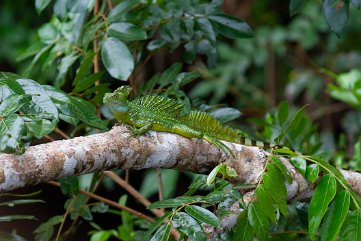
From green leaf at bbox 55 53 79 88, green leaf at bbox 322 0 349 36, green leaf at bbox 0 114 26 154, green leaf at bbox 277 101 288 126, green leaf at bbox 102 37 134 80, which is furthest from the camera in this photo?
green leaf at bbox 277 101 288 126

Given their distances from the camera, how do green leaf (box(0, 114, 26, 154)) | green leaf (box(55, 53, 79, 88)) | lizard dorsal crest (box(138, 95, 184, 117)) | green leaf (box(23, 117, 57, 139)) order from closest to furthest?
1. green leaf (box(0, 114, 26, 154))
2. green leaf (box(23, 117, 57, 139))
3. lizard dorsal crest (box(138, 95, 184, 117))
4. green leaf (box(55, 53, 79, 88))

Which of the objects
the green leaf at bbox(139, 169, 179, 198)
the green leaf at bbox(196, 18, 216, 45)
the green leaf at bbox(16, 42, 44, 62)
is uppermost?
the green leaf at bbox(196, 18, 216, 45)

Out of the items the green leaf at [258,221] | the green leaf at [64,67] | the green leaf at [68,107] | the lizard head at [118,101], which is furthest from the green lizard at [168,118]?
the green leaf at [64,67]

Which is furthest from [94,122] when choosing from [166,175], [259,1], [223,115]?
[259,1]

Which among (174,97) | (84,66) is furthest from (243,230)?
(84,66)

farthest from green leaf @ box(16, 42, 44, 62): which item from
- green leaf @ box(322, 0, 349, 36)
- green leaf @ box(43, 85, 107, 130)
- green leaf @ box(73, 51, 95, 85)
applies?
green leaf @ box(322, 0, 349, 36)

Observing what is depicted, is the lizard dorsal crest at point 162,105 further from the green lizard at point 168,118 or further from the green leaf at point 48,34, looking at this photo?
the green leaf at point 48,34

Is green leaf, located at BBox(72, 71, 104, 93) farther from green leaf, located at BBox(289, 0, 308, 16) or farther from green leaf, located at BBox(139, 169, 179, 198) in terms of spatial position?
green leaf, located at BBox(139, 169, 179, 198)

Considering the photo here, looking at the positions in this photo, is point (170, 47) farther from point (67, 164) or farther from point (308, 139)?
point (67, 164)
